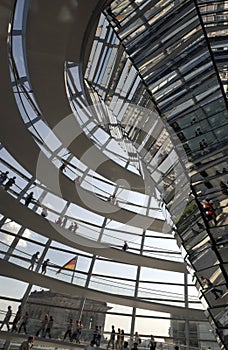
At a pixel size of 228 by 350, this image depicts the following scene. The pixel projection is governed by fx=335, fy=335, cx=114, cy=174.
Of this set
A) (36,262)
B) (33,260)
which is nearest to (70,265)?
(36,262)

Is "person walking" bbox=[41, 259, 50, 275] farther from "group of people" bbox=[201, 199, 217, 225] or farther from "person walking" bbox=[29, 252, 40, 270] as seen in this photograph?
"group of people" bbox=[201, 199, 217, 225]

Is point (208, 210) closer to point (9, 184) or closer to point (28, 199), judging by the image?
point (28, 199)

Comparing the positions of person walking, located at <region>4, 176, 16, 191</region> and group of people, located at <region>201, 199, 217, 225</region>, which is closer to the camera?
group of people, located at <region>201, 199, 217, 225</region>

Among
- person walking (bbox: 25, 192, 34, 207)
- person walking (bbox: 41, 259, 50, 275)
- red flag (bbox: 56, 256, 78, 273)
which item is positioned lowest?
person walking (bbox: 41, 259, 50, 275)

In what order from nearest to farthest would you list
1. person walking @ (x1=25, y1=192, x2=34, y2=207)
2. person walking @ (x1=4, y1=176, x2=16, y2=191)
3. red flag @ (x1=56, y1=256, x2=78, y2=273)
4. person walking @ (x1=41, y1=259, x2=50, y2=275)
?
1. person walking @ (x1=4, y1=176, x2=16, y2=191)
2. person walking @ (x1=25, y1=192, x2=34, y2=207)
3. person walking @ (x1=41, y1=259, x2=50, y2=275)
4. red flag @ (x1=56, y1=256, x2=78, y2=273)

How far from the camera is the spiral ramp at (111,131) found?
920cm

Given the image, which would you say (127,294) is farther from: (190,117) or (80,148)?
(190,117)

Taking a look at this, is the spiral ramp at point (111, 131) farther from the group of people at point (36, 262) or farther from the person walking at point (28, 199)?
the person walking at point (28, 199)

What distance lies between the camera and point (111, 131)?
19.1 metres

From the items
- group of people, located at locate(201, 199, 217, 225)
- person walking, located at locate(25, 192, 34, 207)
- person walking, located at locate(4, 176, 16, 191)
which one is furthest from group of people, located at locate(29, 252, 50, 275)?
group of people, located at locate(201, 199, 217, 225)

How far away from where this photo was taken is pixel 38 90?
45.6ft

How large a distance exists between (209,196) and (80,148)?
9787 millimetres

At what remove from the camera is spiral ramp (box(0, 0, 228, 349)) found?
920 centimetres

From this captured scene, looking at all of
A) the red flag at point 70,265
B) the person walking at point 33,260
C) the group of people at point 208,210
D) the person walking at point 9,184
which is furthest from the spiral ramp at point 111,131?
the red flag at point 70,265
